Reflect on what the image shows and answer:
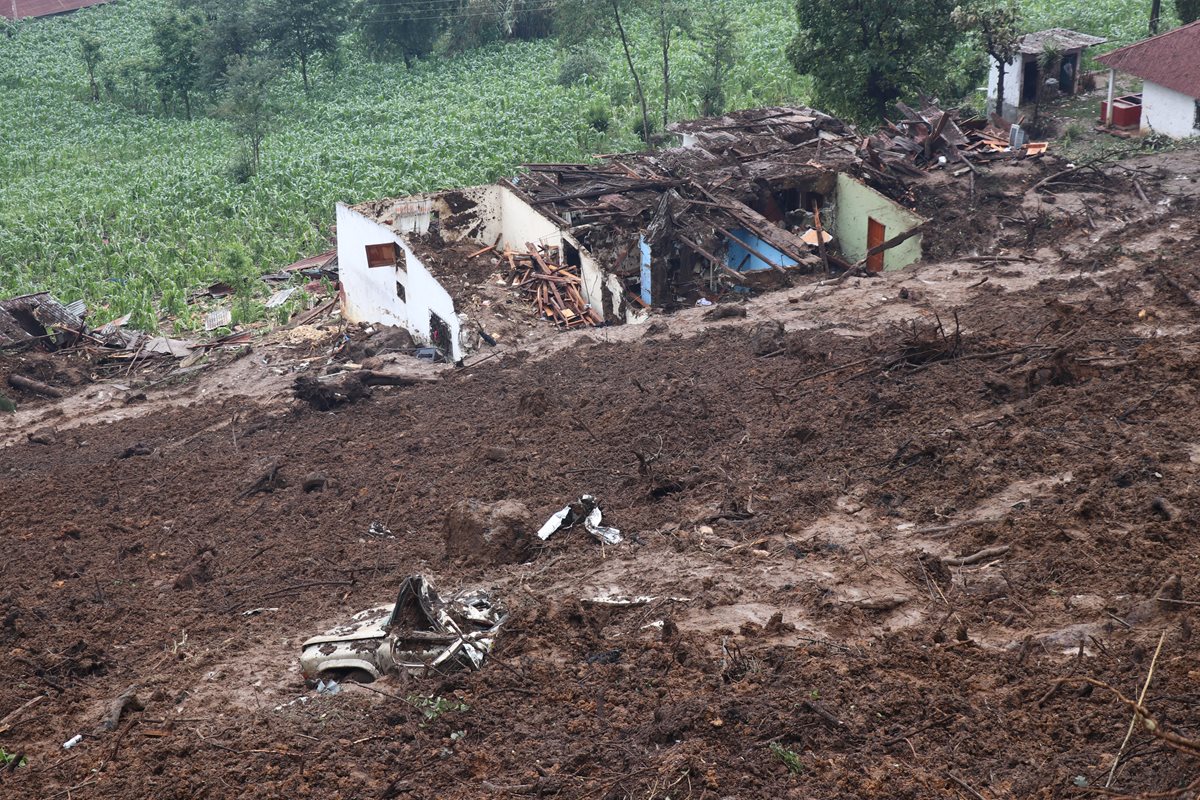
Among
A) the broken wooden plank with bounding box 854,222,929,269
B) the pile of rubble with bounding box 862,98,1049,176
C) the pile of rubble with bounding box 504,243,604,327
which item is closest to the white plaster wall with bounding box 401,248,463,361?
the pile of rubble with bounding box 504,243,604,327

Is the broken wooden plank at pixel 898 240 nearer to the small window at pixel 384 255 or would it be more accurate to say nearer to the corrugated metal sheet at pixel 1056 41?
the small window at pixel 384 255

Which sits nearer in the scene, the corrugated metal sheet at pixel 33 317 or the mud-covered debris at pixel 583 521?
the mud-covered debris at pixel 583 521

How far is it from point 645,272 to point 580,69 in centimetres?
2435

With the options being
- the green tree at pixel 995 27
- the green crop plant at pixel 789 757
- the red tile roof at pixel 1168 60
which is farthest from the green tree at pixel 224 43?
the green crop plant at pixel 789 757

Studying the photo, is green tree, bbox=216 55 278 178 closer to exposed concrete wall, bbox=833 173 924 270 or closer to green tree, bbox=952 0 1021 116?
exposed concrete wall, bbox=833 173 924 270

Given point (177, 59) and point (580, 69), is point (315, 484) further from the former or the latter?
point (177, 59)

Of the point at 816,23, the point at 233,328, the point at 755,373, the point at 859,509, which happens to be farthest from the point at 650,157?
the point at 859,509

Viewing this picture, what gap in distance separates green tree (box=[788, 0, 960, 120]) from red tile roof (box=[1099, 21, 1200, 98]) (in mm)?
4311

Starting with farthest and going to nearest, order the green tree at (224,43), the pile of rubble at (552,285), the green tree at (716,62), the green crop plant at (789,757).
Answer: the green tree at (224,43) < the green tree at (716,62) < the pile of rubble at (552,285) < the green crop plant at (789,757)

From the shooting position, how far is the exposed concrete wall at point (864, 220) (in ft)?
71.3

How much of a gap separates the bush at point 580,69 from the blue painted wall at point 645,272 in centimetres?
2354

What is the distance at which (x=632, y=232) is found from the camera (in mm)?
23094

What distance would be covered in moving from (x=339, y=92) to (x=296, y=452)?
127ft

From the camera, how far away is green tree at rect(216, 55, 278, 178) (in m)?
38.8
